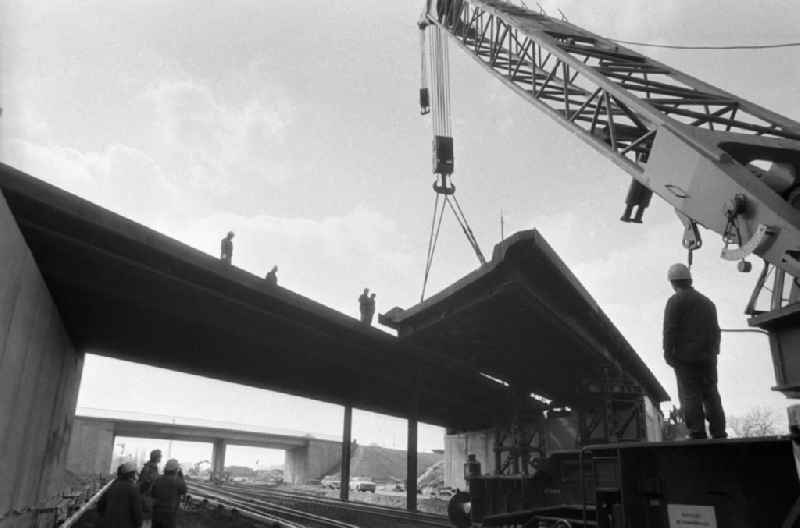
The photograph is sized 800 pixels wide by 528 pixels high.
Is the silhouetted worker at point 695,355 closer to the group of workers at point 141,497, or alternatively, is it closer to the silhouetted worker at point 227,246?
the group of workers at point 141,497

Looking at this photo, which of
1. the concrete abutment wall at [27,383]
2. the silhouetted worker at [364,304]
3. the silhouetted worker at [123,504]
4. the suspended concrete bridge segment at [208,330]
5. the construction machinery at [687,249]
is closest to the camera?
the construction machinery at [687,249]

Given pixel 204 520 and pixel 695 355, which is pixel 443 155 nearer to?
pixel 204 520

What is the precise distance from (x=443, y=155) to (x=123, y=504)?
15342mm

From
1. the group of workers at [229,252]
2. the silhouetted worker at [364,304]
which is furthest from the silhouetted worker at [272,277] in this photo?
the silhouetted worker at [364,304]

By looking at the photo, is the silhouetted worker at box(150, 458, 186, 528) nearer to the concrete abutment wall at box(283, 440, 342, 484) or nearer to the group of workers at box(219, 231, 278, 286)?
the group of workers at box(219, 231, 278, 286)

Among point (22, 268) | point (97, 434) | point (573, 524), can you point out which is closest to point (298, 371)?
point (22, 268)

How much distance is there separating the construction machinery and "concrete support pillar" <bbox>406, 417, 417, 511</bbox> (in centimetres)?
996

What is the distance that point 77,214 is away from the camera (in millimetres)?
9977

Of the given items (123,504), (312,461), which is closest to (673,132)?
(123,504)

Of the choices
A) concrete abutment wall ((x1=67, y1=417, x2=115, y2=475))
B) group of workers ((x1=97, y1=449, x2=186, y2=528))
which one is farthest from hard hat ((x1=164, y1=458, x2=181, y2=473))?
concrete abutment wall ((x1=67, y1=417, x2=115, y2=475))

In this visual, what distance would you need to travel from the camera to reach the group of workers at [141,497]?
7156 mm

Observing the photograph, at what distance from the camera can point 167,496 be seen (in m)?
8.96

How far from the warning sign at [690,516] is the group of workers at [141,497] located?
20.5 ft

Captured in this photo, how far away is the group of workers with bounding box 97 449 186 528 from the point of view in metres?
7.16
